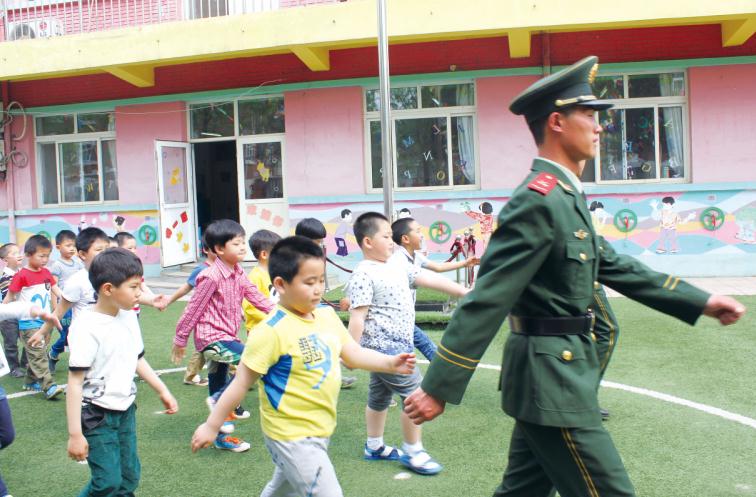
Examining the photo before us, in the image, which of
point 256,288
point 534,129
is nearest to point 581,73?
point 534,129

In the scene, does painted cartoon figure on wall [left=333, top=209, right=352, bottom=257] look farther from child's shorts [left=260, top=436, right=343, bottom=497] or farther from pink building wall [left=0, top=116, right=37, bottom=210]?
child's shorts [left=260, top=436, right=343, bottom=497]

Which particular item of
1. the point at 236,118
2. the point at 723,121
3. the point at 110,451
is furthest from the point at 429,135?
the point at 110,451

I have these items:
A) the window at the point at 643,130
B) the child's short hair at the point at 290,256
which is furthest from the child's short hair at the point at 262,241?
the window at the point at 643,130

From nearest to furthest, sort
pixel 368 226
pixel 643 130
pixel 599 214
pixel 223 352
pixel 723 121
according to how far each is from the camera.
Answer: pixel 368 226
pixel 223 352
pixel 723 121
pixel 599 214
pixel 643 130

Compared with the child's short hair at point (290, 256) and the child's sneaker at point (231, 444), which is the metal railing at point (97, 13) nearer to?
the child's sneaker at point (231, 444)

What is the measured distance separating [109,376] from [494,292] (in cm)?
193


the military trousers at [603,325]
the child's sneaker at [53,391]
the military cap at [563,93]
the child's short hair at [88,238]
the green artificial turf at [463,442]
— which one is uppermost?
the military cap at [563,93]

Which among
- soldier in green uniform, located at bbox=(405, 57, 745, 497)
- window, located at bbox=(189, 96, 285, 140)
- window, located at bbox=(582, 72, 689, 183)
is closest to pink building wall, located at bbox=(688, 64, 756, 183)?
window, located at bbox=(582, 72, 689, 183)

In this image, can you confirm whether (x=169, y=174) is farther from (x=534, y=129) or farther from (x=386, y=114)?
(x=534, y=129)

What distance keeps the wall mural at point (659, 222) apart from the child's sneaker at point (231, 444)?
278 inches

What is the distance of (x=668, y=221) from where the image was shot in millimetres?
11773

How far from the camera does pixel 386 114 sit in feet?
29.0

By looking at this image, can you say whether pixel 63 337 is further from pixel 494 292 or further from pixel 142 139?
pixel 142 139

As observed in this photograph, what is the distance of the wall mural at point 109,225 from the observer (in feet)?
45.3
